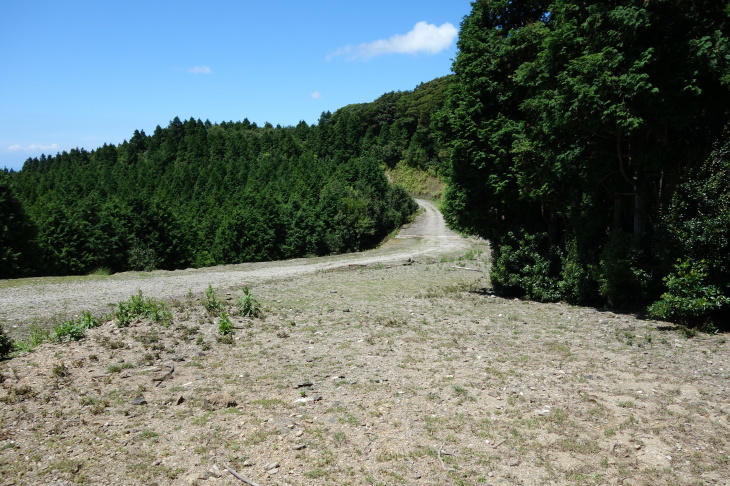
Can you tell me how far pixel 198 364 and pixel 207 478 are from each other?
166 inches

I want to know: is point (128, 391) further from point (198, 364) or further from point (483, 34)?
point (483, 34)

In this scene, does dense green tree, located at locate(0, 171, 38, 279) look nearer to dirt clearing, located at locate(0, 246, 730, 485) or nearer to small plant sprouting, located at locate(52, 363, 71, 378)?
dirt clearing, located at locate(0, 246, 730, 485)

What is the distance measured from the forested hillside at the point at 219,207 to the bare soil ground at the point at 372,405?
1863 cm

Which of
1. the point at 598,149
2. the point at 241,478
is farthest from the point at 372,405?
the point at 598,149

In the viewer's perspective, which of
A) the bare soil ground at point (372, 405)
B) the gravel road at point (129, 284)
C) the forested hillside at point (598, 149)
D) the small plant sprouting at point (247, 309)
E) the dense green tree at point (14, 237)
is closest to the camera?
the bare soil ground at point (372, 405)

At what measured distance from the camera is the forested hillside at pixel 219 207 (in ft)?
152

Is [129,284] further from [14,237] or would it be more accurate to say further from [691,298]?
[14,237]

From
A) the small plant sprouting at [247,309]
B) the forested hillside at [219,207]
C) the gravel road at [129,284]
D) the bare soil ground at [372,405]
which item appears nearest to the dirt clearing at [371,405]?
the bare soil ground at [372,405]

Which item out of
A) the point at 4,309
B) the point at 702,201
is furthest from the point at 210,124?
the point at 702,201

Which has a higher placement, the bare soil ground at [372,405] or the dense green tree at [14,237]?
the dense green tree at [14,237]

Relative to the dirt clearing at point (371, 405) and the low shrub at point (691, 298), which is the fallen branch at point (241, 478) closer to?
the dirt clearing at point (371, 405)

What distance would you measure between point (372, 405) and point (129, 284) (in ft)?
58.3

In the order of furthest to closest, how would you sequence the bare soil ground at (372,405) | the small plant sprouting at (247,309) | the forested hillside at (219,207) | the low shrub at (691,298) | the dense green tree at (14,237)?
the forested hillside at (219,207) → the dense green tree at (14,237) → the small plant sprouting at (247,309) → the low shrub at (691,298) → the bare soil ground at (372,405)

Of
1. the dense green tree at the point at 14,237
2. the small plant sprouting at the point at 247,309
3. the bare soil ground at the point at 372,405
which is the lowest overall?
the bare soil ground at the point at 372,405
